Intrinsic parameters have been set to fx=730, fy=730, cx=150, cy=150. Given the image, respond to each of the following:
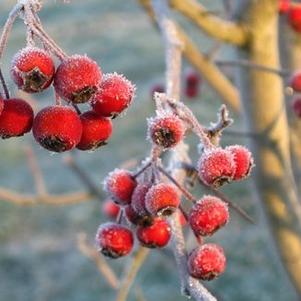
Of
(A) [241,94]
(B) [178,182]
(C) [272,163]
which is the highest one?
(B) [178,182]

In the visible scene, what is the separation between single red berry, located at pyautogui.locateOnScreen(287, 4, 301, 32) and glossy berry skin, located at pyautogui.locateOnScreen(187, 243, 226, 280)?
1.20 metres

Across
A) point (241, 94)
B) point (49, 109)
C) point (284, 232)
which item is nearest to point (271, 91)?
point (241, 94)

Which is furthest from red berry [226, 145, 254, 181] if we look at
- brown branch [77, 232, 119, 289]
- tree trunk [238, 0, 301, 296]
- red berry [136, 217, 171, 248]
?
brown branch [77, 232, 119, 289]

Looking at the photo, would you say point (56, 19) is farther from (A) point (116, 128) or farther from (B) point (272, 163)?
(B) point (272, 163)

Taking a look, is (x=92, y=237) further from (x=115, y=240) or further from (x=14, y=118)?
(x=14, y=118)

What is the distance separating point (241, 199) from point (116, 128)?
74.8 inches

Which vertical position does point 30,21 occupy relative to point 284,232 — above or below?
above

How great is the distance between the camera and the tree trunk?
153 cm

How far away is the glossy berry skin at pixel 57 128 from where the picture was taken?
729 millimetres

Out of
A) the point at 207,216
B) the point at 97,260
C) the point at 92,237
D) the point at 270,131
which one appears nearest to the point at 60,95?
the point at 207,216

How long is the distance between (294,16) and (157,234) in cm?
120

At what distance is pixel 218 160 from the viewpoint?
78cm

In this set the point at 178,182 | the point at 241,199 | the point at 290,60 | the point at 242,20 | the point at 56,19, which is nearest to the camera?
the point at 178,182

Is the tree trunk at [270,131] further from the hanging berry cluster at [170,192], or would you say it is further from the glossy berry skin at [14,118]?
the glossy berry skin at [14,118]
